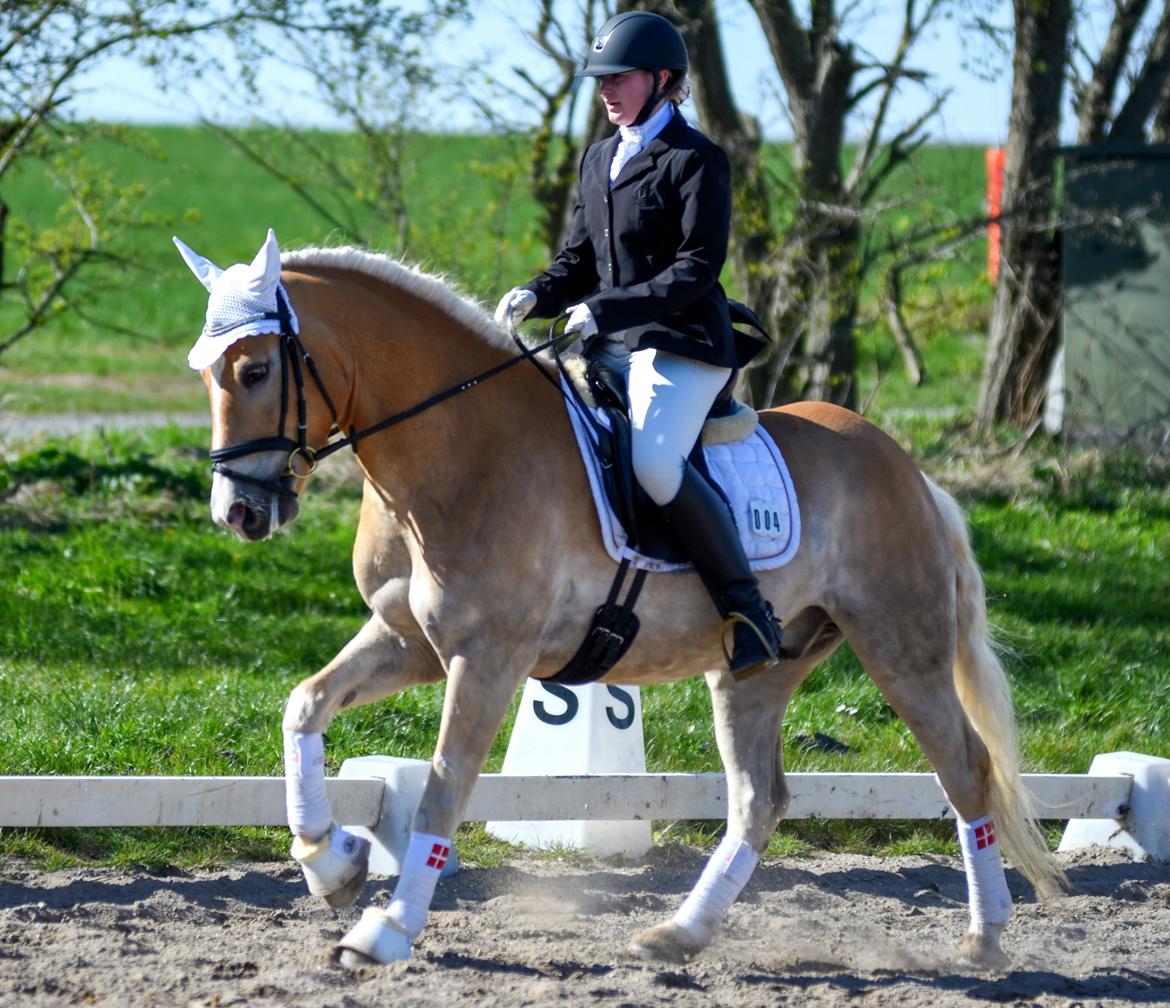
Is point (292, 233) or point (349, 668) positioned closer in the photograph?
point (349, 668)

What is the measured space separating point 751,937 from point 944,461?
271 inches

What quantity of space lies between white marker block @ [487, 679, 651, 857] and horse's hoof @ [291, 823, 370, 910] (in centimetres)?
138

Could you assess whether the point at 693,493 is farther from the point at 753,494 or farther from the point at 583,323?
the point at 583,323

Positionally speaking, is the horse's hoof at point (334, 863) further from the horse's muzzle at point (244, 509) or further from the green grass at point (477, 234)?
the green grass at point (477, 234)

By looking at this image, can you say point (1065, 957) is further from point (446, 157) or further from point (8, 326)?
point (8, 326)

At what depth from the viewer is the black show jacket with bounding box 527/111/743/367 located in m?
4.33

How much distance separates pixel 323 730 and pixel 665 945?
1209 millimetres

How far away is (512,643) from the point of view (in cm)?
421

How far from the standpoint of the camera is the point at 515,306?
4.56 m

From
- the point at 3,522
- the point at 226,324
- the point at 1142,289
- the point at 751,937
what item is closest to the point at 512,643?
the point at 226,324

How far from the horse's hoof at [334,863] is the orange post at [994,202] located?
769 centimetres

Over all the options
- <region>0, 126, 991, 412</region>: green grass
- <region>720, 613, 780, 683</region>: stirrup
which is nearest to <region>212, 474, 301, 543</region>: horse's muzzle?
<region>720, 613, 780, 683</region>: stirrup

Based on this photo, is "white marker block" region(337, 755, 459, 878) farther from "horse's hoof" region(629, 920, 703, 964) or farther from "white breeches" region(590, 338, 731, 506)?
"white breeches" region(590, 338, 731, 506)

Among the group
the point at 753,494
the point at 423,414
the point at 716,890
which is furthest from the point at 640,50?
the point at 716,890
